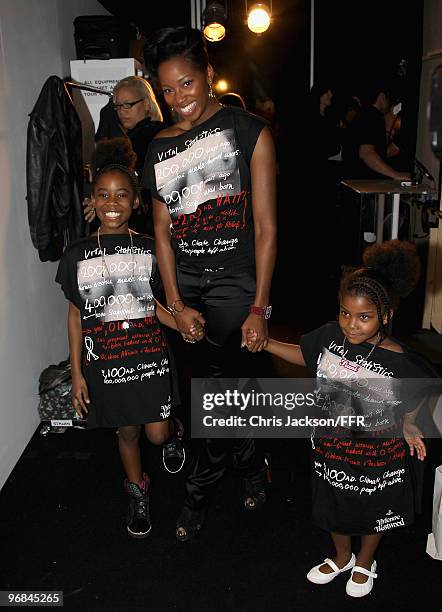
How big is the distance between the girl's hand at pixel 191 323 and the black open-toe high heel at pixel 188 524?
0.68 m

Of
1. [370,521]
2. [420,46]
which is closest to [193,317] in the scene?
[370,521]

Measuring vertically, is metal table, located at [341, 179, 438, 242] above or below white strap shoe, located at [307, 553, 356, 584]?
above

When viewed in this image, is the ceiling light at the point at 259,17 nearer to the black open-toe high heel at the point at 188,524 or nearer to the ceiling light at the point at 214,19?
the ceiling light at the point at 214,19

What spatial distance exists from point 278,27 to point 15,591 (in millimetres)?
9653

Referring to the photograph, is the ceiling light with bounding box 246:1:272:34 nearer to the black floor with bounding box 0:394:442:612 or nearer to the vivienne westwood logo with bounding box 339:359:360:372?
the black floor with bounding box 0:394:442:612

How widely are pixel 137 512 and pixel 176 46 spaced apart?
158cm

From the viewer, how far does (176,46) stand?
1742 millimetres

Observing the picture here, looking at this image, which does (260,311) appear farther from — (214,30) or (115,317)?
(214,30)

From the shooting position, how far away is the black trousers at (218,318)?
1.97 metres

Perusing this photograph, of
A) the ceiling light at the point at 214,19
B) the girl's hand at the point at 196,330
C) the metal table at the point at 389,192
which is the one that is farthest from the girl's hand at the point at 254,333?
the ceiling light at the point at 214,19

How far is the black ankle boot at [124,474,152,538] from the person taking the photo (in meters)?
2.22

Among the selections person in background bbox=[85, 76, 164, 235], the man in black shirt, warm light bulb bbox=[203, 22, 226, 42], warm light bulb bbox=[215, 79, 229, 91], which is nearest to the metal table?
the man in black shirt

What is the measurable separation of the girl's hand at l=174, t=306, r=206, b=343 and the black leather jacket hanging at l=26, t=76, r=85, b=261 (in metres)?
1.18

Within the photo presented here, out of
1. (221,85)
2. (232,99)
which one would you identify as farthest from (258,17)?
(232,99)
